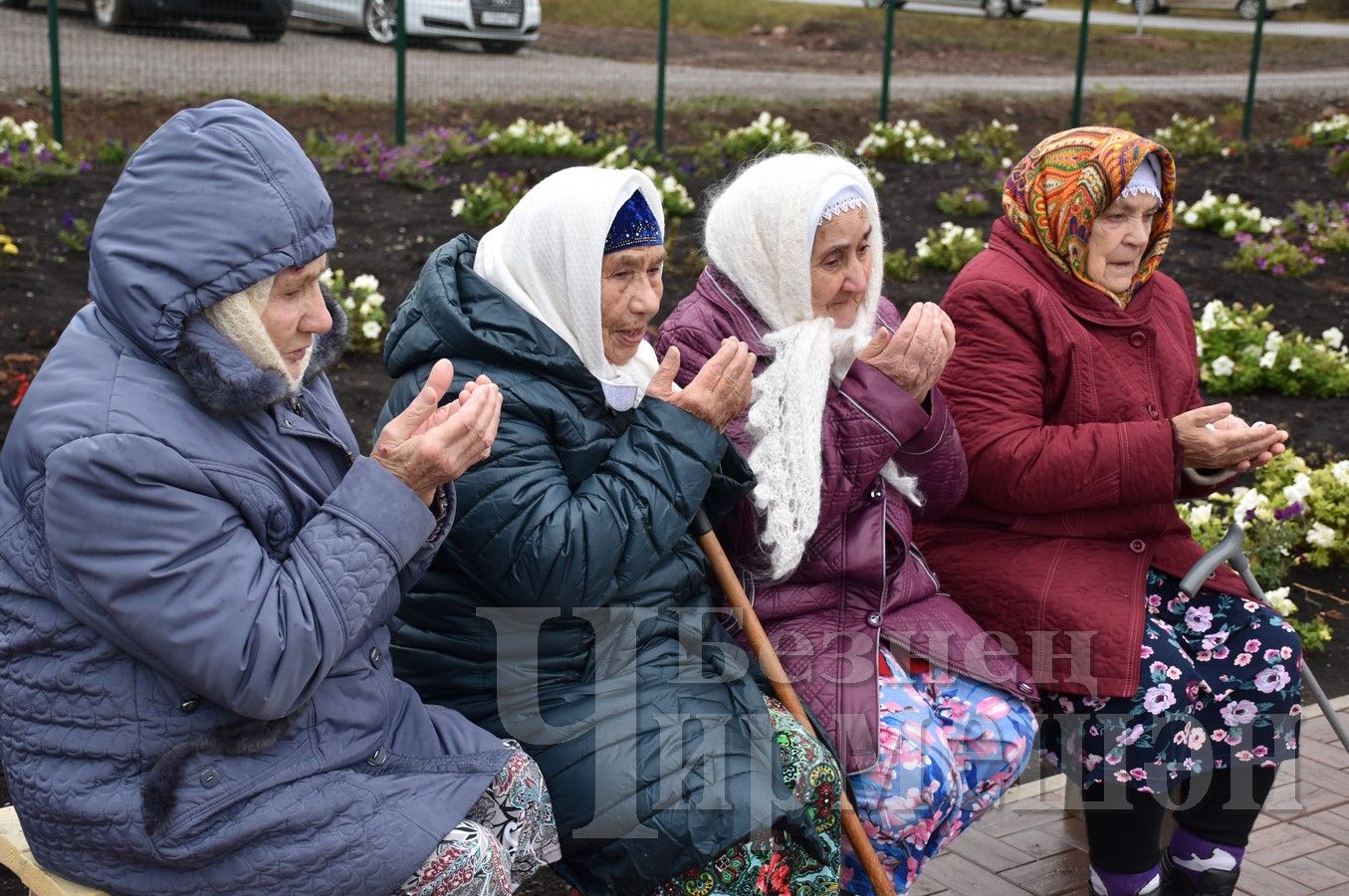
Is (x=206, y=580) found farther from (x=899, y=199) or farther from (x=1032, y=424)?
(x=899, y=199)

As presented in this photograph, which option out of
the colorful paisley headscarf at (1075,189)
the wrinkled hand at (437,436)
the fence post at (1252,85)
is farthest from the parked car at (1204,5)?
the wrinkled hand at (437,436)

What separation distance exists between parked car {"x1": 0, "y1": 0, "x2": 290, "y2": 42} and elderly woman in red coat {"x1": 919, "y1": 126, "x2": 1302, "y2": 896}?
9563 mm

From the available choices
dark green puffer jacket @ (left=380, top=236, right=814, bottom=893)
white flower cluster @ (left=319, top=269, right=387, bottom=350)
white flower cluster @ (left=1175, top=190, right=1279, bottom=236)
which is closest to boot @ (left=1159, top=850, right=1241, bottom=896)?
dark green puffer jacket @ (left=380, top=236, right=814, bottom=893)

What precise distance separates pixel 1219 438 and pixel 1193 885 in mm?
1088

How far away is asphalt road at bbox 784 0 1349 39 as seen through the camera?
75.9 ft

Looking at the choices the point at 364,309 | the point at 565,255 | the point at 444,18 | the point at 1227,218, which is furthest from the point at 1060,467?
the point at 444,18

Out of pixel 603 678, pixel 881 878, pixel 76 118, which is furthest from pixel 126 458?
pixel 76 118

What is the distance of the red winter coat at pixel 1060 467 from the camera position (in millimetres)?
3416

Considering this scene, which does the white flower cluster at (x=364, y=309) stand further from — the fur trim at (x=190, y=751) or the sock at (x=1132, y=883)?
the fur trim at (x=190, y=751)

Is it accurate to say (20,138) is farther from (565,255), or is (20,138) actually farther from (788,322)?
(565,255)

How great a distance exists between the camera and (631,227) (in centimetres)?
296

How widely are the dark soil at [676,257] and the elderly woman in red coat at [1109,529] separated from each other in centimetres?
135

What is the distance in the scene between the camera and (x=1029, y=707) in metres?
3.38

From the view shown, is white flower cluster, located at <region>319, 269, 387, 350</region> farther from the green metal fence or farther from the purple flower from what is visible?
the purple flower
